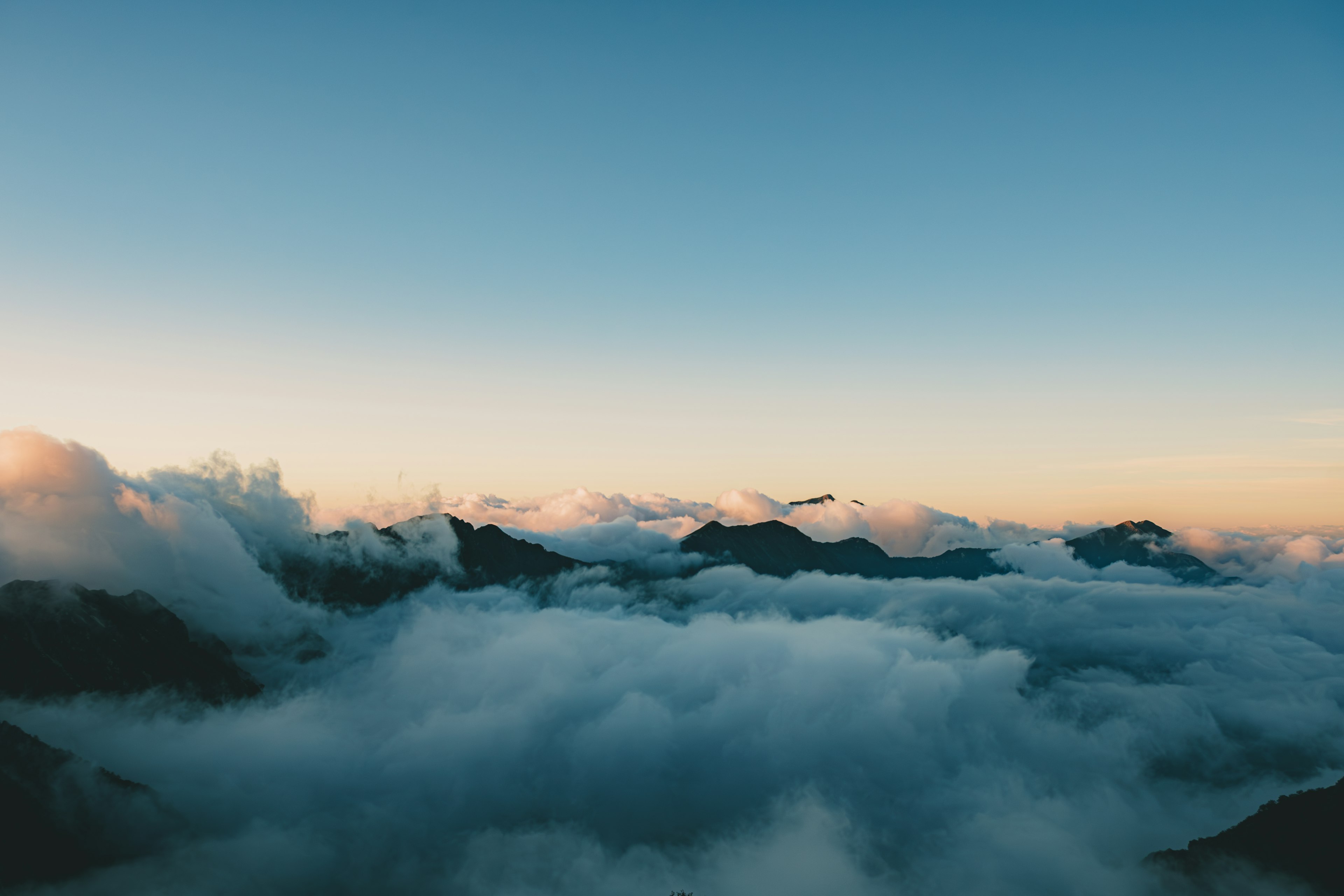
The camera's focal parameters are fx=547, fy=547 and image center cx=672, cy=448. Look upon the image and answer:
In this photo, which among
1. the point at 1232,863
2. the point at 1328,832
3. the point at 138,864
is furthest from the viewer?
the point at 138,864

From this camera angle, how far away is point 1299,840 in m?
152

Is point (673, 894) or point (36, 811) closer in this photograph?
point (36, 811)

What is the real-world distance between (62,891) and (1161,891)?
14126 inches

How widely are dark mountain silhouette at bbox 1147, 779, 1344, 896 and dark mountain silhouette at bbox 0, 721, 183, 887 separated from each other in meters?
338

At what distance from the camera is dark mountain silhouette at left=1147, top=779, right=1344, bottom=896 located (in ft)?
472

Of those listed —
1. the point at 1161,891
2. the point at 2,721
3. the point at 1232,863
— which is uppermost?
the point at 2,721

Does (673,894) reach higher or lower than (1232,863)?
lower

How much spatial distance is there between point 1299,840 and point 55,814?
369 meters

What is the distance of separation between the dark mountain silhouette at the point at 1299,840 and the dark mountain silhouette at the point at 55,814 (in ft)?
1109

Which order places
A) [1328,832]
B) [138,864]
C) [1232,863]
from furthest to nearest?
[138,864] → [1232,863] → [1328,832]

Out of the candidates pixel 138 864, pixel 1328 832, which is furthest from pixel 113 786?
pixel 1328 832

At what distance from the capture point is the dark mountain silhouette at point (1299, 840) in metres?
144

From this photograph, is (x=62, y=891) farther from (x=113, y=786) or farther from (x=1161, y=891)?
(x=1161, y=891)

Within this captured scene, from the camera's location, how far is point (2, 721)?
563 ft
